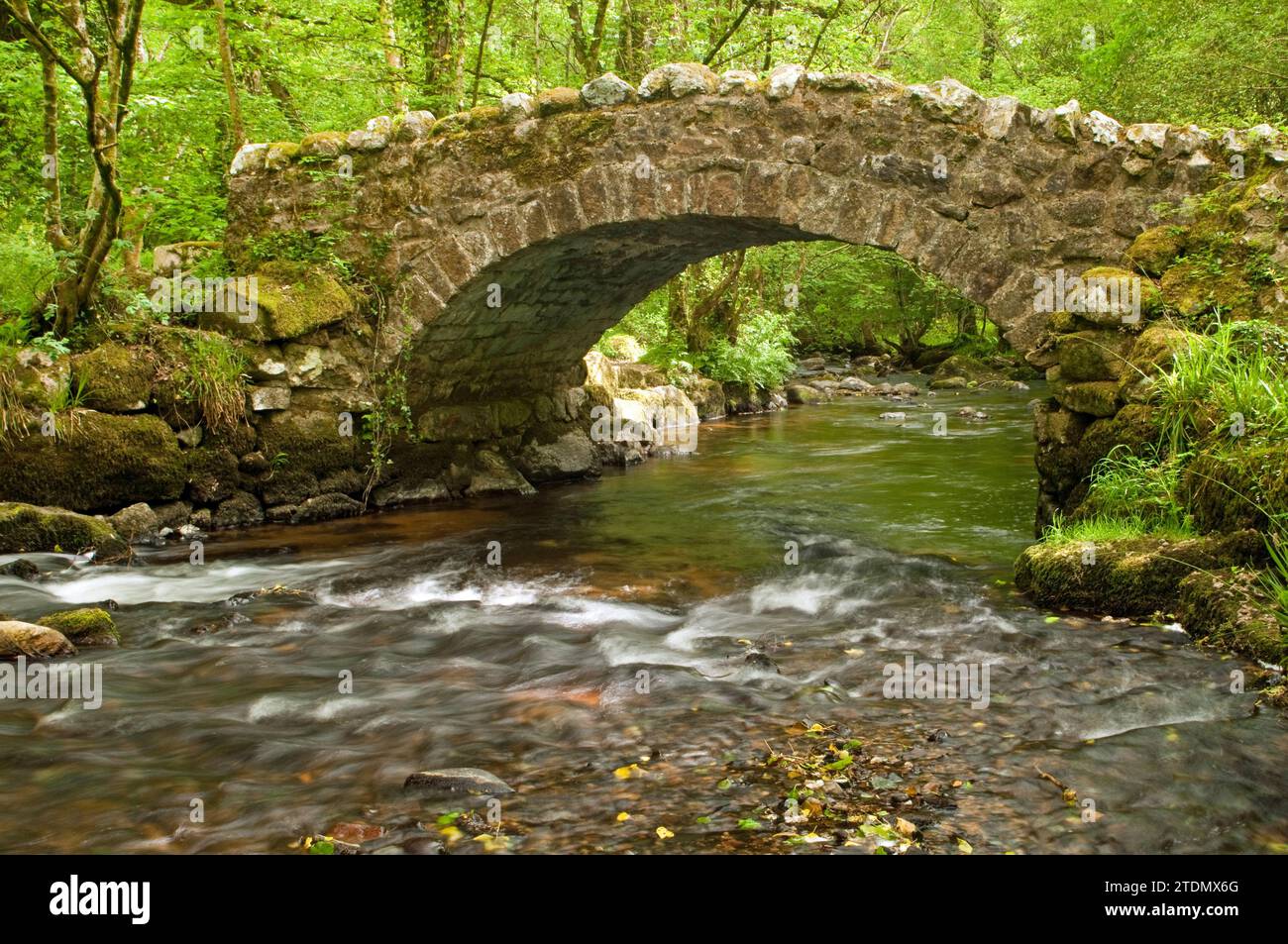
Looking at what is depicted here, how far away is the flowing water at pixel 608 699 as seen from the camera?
3109mm

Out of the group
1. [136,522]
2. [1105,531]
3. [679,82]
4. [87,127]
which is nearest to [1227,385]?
[1105,531]

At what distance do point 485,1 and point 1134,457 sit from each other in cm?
975

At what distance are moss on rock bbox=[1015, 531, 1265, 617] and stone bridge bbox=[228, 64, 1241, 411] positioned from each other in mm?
1885

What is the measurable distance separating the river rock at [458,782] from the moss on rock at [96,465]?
5.36 metres

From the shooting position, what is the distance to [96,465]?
24.8 ft

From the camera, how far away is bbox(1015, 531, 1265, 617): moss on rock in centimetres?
478

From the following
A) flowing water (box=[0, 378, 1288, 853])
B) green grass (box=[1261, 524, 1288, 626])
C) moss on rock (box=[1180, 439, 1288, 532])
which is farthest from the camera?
moss on rock (box=[1180, 439, 1288, 532])

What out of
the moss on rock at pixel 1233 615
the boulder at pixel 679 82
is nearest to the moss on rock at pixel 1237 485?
the moss on rock at pixel 1233 615

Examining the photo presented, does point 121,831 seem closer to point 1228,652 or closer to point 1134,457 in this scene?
point 1228,652

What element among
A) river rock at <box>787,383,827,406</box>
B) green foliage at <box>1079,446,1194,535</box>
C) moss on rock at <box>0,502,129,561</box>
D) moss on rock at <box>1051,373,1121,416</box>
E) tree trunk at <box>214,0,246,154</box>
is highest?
tree trunk at <box>214,0,246,154</box>

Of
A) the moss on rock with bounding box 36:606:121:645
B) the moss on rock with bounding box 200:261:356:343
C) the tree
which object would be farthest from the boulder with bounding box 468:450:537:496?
the moss on rock with bounding box 36:606:121:645

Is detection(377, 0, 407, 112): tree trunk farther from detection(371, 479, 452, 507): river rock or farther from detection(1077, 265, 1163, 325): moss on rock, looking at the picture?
detection(1077, 265, 1163, 325): moss on rock

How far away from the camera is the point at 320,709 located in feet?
14.2

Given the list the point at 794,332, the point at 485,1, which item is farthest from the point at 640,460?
the point at 794,332
